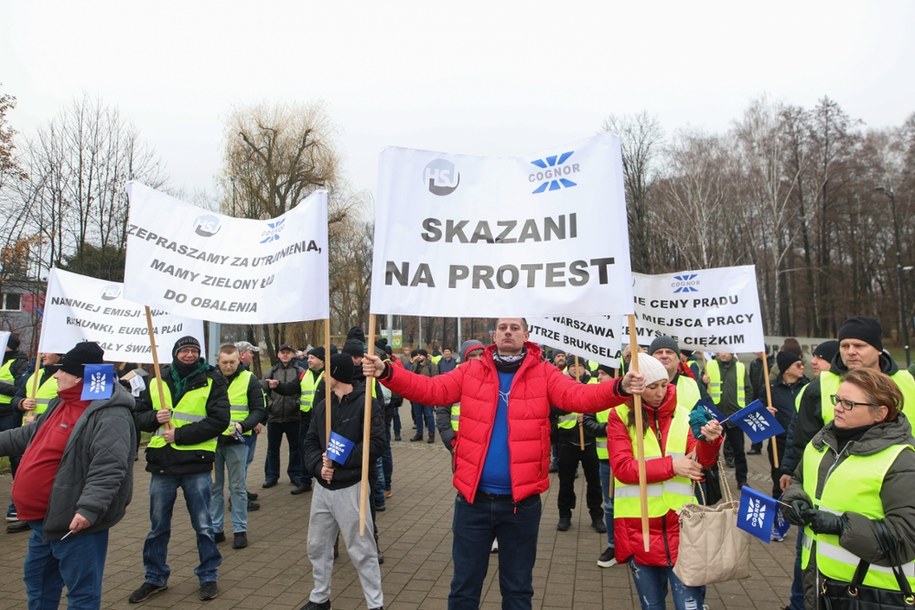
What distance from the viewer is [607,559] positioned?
590 centimetres

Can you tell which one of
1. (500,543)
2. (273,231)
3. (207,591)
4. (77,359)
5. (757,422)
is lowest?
(207,591)

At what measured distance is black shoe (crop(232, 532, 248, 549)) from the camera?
6.45 meters

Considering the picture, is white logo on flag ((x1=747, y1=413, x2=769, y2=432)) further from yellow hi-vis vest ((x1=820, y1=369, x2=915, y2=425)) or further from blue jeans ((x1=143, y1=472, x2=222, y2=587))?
blue jeans ((x1=143, y1=472, x2=222, y2=587))

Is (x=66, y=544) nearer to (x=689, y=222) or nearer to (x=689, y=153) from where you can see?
(x=689, y=222)

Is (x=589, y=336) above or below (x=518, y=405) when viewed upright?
above

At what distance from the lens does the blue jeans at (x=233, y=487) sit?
6523 millimetres

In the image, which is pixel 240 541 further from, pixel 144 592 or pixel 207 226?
pixel 207 226

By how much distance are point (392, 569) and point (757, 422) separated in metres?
3.62

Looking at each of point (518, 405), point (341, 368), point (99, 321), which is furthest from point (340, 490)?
point (99, 321)

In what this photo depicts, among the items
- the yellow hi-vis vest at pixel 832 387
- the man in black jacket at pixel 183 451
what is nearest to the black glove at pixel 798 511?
the yellow hi-vis vest at pixel 832 387

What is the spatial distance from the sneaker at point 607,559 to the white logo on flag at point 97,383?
4.50 metres

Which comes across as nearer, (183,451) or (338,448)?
(338,448)

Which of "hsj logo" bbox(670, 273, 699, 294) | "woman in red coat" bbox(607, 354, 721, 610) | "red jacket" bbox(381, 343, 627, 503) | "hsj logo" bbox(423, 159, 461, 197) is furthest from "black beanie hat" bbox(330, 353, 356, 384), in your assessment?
"hsj logo" bbox(670, 273, 699, 294)

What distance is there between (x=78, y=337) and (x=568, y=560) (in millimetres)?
5728
